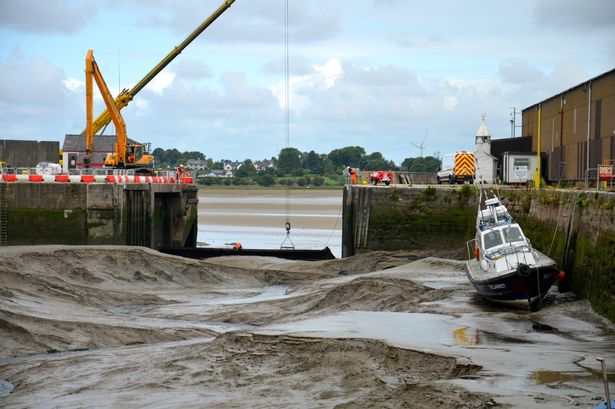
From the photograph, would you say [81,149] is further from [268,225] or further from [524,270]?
[524,270]

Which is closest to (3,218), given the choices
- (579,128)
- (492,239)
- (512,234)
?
(492,239)

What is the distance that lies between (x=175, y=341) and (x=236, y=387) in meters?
4.72

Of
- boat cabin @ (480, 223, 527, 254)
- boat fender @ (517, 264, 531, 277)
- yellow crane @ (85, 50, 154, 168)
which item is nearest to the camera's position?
boat fender @ (517, 264, 531, 277)

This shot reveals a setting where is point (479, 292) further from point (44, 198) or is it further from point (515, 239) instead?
point (44, 198)

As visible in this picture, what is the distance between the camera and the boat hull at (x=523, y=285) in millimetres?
18812

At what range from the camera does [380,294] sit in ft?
67.7

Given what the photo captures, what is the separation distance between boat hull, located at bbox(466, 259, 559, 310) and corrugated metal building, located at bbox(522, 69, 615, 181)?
1177cm

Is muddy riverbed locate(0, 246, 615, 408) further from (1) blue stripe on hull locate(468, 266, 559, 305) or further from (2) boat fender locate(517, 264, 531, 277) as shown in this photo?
(2) boat fender locate(517, 264, 531, 277)

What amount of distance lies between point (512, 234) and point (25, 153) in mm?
40407

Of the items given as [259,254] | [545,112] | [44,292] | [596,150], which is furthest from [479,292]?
[545,112]

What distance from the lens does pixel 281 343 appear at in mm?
13461

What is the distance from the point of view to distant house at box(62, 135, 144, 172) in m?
55.0

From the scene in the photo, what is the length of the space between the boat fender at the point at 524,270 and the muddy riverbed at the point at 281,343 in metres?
0.80

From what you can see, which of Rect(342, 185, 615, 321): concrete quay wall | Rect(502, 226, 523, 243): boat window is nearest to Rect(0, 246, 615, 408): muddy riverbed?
Rect(342, 185, 615, 321): concrete quay wall
